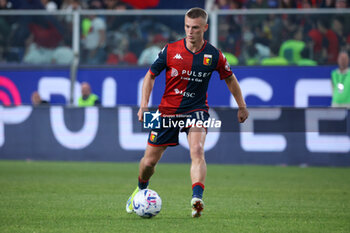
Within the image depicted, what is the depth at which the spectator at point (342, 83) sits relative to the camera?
15.4m

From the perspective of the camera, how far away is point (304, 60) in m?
16.3

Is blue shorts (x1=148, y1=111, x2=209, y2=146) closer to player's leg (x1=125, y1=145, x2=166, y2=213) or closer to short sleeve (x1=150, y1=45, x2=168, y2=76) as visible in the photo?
player's leg (x1=125, y1=145, x2=166, y2=213)

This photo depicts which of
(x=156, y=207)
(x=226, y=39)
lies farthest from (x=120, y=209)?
(x=226, y=39)

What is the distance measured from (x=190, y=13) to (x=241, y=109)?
1244mm

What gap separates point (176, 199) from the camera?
29.0ft

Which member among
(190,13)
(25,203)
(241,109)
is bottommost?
(25,203)

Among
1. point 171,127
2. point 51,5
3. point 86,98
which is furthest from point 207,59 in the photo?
point 51,5

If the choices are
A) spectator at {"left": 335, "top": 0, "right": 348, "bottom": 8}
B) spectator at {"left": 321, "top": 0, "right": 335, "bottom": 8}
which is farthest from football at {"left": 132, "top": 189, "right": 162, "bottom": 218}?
spectator at {"left": 335, "top": 0, "right": 348, "bottom": 8}

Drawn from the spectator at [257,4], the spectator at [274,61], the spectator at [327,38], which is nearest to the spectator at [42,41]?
the spectator at [257,4]

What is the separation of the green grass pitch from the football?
0.09 meters

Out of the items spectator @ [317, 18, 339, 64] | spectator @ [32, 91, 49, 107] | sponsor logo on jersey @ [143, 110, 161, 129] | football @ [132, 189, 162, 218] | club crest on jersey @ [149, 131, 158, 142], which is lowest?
spectator @ [32, 91, 49, 107]

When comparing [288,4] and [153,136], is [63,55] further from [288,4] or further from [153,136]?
[153,136]

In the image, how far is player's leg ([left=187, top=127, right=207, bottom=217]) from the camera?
6766 millimetres

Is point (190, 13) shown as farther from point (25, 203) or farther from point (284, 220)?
point (25, 203)
